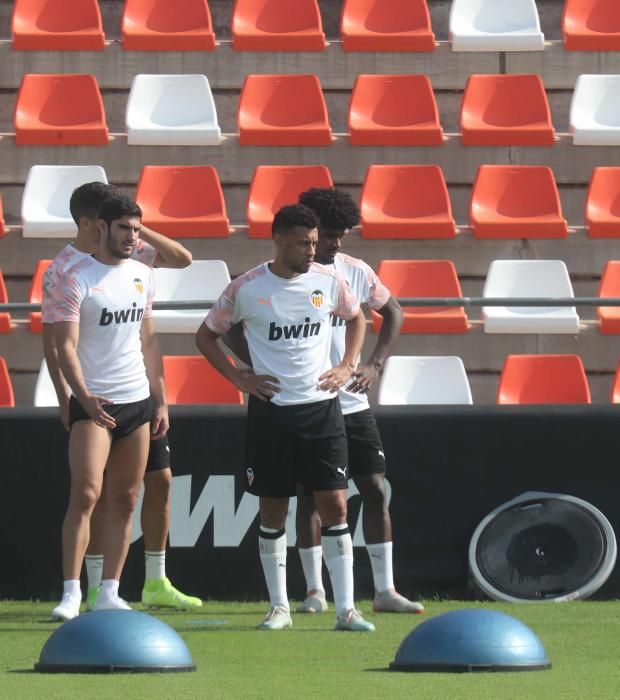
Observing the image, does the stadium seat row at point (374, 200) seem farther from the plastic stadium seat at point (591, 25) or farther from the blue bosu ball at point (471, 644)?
the blue bosu ball at point (471, 644)

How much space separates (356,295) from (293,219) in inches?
31.7

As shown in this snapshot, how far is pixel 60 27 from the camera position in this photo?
11.0 meters

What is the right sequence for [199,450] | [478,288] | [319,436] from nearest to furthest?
[319,436], [199,450], [478,288]

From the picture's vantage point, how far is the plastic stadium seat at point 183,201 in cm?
970

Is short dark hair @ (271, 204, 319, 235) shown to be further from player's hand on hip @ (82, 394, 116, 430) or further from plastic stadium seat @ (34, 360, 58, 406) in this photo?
plastic stadium seat @ (34, 360, 58, 406)

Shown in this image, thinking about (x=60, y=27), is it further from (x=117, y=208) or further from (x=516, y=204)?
(x=117, y=208)

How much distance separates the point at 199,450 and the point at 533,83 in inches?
180

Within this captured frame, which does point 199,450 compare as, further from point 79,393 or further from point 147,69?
point 147,69

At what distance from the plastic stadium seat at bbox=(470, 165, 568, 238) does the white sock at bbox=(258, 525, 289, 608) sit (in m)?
4.26

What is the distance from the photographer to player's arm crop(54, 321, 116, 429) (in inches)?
232

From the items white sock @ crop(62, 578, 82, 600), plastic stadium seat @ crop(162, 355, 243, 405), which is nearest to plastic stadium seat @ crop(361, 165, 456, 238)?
plastic stadium seat @ crop(162, 355, 243, 405)

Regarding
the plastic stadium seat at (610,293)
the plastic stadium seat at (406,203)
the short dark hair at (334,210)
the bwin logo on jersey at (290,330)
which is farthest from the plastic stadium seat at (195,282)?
the bwin logo on jersey at (290,330)

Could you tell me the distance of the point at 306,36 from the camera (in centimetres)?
1095

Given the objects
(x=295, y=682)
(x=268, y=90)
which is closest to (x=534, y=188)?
(x=268, y=90)
